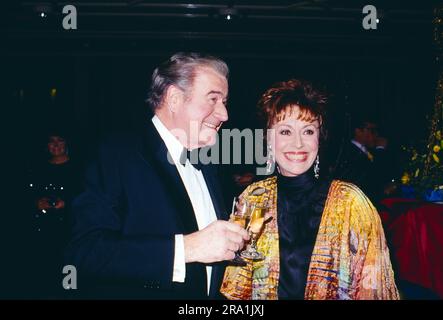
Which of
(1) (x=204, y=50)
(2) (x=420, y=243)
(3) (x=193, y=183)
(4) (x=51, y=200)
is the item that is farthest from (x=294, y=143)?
(1) (x=204, y=50)

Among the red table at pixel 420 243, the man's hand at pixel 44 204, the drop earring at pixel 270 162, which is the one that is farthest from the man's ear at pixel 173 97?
the man's hand at pixel 44 204

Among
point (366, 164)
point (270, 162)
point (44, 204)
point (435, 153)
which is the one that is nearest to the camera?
point (270, 162)

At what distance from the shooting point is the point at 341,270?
189cm

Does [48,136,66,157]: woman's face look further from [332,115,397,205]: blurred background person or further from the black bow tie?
the black bow tie

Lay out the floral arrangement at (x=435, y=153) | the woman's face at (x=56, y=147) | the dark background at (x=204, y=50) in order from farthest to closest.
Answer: the dark background at (x=204, y=50)
the woman's face at (x=56, y=147)
the floral arrangement at (x=435, y=153)

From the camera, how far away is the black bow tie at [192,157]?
1948 mm

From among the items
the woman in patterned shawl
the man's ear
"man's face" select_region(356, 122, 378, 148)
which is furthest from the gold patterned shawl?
"man's face" select_region(356, 122, 378, 148)

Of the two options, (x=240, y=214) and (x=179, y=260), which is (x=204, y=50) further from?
(x=179, y=260)

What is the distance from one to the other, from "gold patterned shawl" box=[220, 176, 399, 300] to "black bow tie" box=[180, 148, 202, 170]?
397mm

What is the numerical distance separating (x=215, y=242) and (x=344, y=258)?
52 cm

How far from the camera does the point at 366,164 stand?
379 centimetres

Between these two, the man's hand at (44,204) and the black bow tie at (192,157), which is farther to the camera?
the man's hand at (44,204)

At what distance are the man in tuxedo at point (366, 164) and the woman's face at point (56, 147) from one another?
91.4 inches

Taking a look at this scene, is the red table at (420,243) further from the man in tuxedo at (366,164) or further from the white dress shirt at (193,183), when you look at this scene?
the white dress shirt at (193,183)
